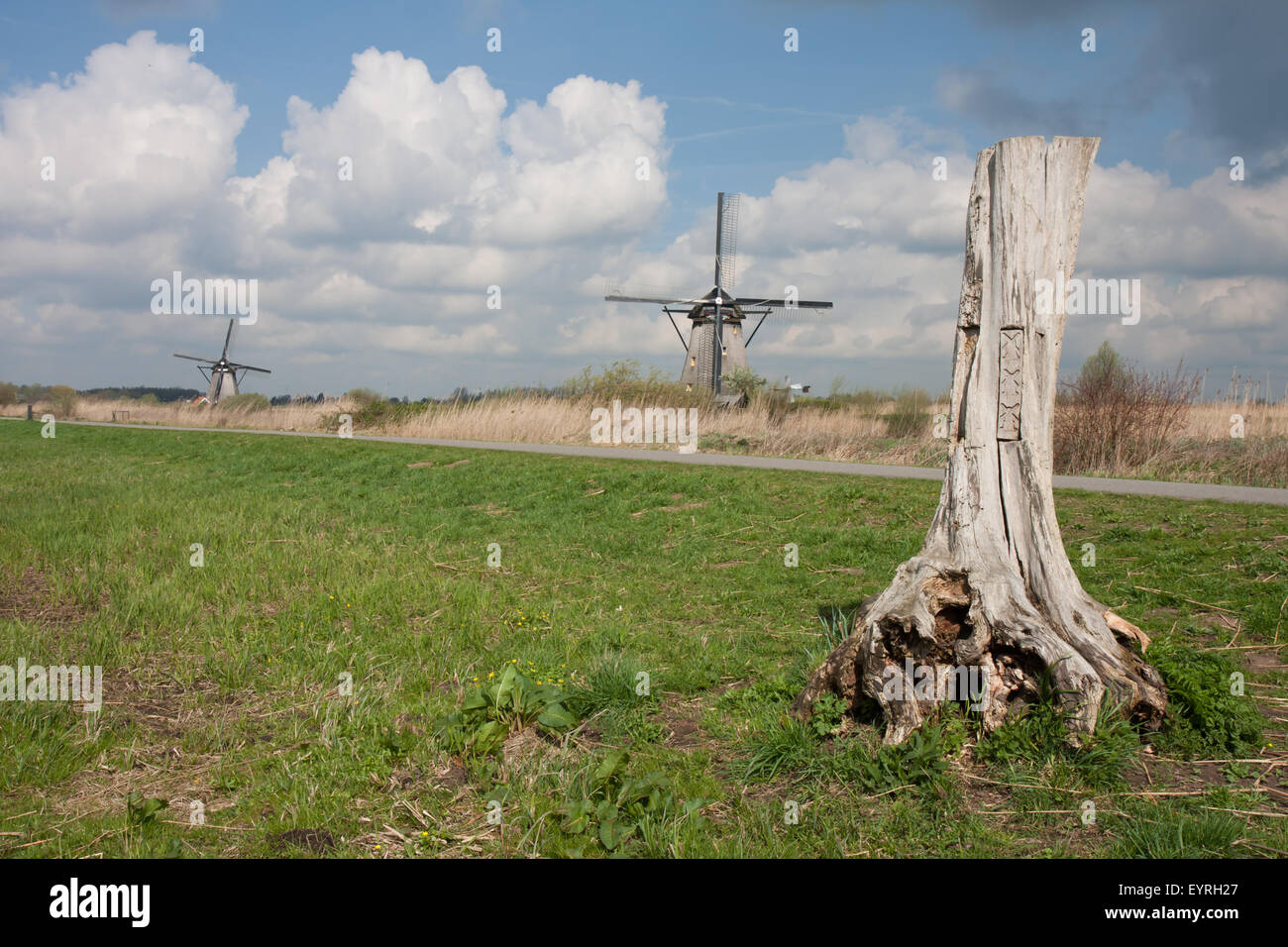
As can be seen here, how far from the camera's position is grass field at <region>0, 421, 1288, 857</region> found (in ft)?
12.4

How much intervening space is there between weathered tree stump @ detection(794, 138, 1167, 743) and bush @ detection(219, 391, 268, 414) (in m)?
47.1

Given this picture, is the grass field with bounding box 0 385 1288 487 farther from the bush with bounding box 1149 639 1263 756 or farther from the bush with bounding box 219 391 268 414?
the bush with bounding box 1149 639 1263 756

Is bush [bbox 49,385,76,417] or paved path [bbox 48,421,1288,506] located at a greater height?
bush [bbox 49,385,76,417]

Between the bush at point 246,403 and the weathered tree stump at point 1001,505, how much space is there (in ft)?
154

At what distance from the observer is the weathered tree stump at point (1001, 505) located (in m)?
4.55

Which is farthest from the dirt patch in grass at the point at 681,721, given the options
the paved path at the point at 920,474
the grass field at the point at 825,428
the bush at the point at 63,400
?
the bush at the point at 63,400

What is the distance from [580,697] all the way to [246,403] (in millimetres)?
51159

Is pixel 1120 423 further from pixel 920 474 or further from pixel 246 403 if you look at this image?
pixel 246 403

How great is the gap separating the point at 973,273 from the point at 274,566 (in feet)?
23.9

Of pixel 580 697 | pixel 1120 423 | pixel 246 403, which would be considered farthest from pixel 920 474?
pixel 246 403

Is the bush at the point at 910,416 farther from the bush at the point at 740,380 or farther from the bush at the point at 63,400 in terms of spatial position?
the bush at the point at 63,400

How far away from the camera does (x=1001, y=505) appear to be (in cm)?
517

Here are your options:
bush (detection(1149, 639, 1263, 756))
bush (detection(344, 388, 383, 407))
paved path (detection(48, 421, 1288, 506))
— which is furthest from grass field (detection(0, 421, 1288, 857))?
bush (detection(344, 388, 383, 407))

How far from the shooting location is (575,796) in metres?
4.08
